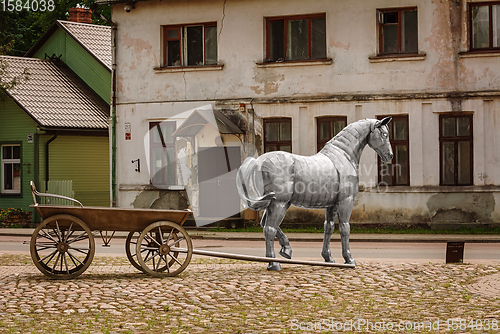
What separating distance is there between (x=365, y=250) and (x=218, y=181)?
8.32m

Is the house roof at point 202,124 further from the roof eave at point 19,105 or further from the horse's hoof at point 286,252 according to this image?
the horse's hoof at point 286,252

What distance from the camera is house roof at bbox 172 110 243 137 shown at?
21469 mm

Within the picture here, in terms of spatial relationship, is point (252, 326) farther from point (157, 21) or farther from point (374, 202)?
point (157, 21)

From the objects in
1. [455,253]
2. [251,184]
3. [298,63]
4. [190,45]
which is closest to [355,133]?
[251,184]

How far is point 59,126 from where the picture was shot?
25.7m

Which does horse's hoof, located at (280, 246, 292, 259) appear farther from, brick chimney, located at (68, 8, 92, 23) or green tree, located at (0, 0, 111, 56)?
brick chimney, located at (68, 8, 92, 23)

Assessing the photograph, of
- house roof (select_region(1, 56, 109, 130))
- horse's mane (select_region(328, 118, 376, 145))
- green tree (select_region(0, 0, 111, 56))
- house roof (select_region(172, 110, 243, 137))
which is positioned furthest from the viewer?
green tree (select_region(0, 0, 111, 56))

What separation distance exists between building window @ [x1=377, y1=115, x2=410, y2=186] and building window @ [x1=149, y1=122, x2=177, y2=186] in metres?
6.86

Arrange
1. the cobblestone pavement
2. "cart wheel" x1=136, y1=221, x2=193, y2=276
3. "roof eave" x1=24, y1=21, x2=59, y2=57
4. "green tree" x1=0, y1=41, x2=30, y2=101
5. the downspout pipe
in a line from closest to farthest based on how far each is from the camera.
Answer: the cobblestone pavement, "cart wheel" x1=136, y1=221, x2=193, y2=276, the downspout pipe, "green tree" x1=0, y1=41, x2=30, y2=101, "roof eave" x1=24, y1=21, x2=59, y2=57

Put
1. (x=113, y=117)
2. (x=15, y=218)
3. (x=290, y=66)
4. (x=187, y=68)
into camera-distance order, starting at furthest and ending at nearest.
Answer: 1. (x=15, y=218)
2. (x=113, y=117)
3. (x=187, y=68)
4. (x=290, y=66)

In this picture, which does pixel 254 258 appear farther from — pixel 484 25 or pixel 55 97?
pixel 55 97

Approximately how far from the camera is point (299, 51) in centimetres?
2217

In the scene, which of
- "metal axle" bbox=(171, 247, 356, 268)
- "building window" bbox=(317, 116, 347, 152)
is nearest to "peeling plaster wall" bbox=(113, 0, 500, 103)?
"building window" bbox=(317, 116, 347, 152)

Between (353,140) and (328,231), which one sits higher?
(353,140)
